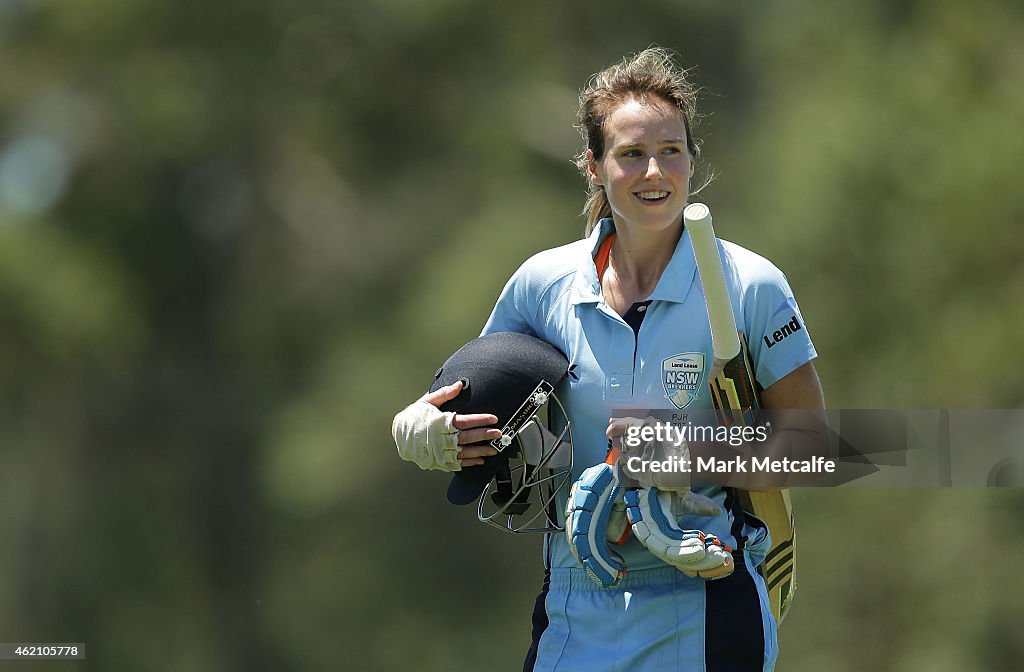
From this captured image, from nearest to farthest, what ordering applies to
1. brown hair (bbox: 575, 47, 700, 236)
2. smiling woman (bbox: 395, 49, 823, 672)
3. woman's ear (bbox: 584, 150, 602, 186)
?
1. smiling woman (bbox: 395, 49, 823, 672)
2. brown hair (bbox: 575, 47, 700, 236)
3. woman's ear (bbox: 584, 150, 602, 186)

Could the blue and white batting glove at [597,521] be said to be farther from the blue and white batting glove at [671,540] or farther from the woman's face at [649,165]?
the woman's face at [649,165]

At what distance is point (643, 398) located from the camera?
3.24m

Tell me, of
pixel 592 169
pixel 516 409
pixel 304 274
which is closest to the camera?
pixel 516 409

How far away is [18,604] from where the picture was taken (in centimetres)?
1427

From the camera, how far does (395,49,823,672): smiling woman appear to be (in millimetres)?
3164

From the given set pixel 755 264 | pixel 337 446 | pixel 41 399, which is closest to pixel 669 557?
pixel 755 264

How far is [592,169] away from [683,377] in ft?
1.85

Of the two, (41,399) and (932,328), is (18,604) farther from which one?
(932,328)

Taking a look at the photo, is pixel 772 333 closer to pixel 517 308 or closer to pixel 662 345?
pixel 662 345

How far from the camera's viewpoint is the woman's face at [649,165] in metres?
3.32

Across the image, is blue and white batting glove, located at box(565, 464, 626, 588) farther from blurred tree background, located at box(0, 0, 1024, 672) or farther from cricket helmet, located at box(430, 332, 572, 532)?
blurred tree background, located at box(0, 0, 1024, 672)

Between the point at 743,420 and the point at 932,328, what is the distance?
24.1 ft

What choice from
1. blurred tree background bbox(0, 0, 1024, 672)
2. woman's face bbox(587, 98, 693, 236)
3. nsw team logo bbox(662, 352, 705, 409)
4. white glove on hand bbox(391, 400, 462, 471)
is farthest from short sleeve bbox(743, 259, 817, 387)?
blurred tree background bbox(0, 0, 1024, 672)

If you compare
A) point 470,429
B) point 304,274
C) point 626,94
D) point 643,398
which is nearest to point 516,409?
point 470,429
